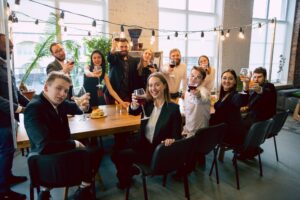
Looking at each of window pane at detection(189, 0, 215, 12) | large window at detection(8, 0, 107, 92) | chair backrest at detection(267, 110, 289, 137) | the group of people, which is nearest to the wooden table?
the group of people

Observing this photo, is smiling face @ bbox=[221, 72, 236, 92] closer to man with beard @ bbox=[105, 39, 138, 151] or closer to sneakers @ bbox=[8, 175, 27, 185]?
man with beard @ bbox=[105, 39, 138, 151]

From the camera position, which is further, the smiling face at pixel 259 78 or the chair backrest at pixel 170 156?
the smiling face at pixel 259 78

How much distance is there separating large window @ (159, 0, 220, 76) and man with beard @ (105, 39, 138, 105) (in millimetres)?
2763

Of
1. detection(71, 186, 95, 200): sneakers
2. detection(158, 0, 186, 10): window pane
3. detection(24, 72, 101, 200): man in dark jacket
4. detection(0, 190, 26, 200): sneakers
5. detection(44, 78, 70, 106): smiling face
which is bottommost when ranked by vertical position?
detection(0, 190, 26, 200): sneakers

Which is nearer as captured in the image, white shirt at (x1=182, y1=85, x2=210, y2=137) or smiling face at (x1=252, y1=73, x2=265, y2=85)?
white shirt at (x1=182, y1=85, x2=210, y2=137)

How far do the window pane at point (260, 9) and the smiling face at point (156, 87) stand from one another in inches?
261

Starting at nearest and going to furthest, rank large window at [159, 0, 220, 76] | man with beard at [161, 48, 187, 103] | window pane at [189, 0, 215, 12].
Answer: man with beard at [161, 48, 187, 103] < large window at [159, 0, 220, 76] < window pane at [189, 0, 215, 12]

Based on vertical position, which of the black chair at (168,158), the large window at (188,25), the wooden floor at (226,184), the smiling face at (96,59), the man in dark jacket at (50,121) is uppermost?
the large window at (188,25)

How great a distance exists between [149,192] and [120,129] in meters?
0.83

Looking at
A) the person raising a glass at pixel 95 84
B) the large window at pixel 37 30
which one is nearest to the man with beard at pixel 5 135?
the person raising a glass at pixel 95 84

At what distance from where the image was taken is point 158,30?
18.3 ft

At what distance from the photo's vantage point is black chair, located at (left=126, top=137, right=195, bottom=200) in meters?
2.11

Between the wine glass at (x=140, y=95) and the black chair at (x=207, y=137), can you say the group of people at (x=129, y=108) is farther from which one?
the black chair at (x=207, y=137)

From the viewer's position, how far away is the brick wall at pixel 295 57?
26.9ft
